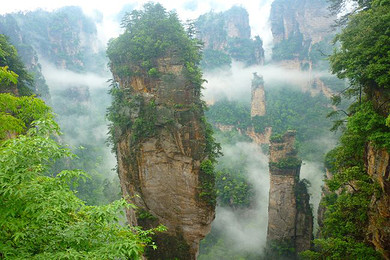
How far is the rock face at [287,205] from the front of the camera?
22.7 m

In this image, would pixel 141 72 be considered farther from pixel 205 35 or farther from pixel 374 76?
pixel 205 35

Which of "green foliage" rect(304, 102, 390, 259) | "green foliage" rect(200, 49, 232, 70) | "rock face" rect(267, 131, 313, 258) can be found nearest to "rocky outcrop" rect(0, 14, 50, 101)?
"green foliage" rect(200, 49, 232, 70)

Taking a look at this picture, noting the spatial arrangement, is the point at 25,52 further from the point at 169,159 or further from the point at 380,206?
the point at 380,206

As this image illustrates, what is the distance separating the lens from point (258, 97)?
4512 centimetres

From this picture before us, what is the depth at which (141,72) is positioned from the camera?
50.7ft

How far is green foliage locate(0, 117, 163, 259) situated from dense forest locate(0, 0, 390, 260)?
2cm

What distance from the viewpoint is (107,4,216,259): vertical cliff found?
14633 millimetres

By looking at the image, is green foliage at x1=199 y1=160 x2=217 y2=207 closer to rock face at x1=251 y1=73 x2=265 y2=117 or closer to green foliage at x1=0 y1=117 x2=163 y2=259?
green foliage at x1=0 y1=117 x2=163 y2=259

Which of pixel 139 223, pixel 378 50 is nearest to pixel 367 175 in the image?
pixel 378 50

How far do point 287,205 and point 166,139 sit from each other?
14.3m

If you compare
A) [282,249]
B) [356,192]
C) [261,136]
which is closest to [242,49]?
[261,136]

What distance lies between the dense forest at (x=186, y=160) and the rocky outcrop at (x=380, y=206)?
0.05 m

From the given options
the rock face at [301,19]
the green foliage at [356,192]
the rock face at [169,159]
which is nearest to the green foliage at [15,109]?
the green foliage at [356,192]

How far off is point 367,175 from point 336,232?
2.52m
